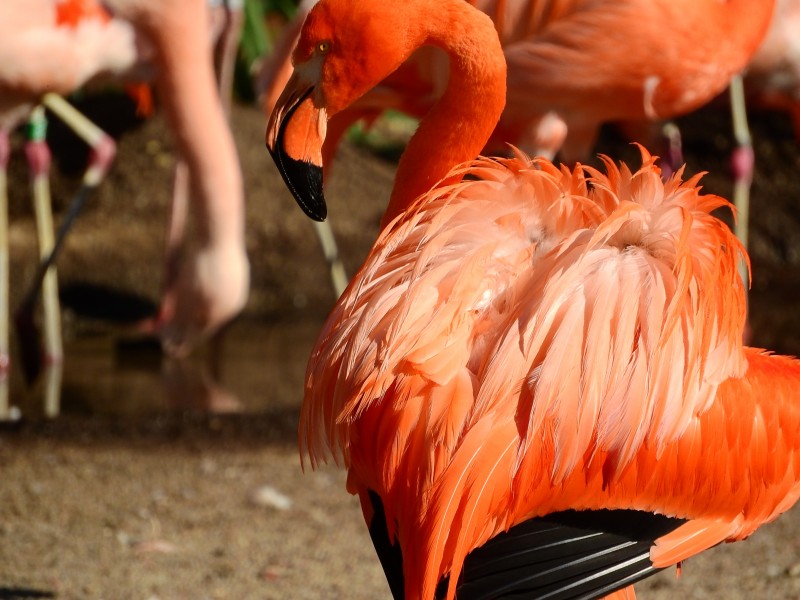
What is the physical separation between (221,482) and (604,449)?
201 centimetres

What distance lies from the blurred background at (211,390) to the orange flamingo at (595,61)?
1027mm

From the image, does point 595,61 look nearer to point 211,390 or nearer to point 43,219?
point 211,390

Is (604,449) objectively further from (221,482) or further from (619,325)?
(221,482)

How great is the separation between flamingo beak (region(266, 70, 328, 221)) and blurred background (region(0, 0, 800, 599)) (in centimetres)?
119

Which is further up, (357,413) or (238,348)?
(357,413)

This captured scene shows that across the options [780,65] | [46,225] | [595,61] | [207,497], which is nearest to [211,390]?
[46,225]

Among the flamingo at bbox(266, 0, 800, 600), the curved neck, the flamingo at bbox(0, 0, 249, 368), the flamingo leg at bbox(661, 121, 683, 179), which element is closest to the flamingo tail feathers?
the flamingo at bbox(266, 0, 800, 600)

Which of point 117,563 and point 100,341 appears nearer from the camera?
point 117,563

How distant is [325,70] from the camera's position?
2.22m

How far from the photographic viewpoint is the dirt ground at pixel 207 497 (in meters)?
3.06

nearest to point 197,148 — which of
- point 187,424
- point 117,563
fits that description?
point 187,424

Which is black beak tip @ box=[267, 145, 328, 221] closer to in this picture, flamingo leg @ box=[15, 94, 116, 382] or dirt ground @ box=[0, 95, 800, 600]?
dirt ground @ box=[0, 95, 800, 600]

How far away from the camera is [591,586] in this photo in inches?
77.0

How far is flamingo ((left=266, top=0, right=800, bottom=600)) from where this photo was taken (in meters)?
1.91
